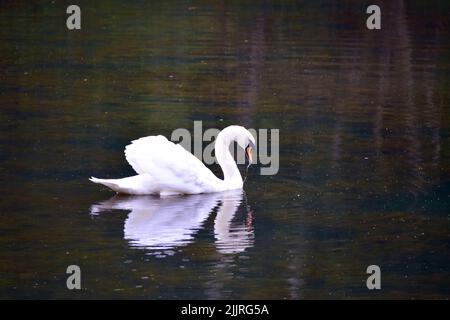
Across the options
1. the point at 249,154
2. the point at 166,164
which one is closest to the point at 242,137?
the point at 249,154

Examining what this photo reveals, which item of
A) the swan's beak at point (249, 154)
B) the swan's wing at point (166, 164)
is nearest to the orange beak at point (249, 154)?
the swan's beak at point (249, 154)

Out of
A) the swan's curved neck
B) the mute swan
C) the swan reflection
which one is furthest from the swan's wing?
the swan's curved neck

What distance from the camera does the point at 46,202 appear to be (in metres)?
14.5

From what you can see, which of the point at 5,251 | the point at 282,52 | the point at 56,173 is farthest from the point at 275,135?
the point at 282,52

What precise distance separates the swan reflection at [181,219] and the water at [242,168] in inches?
1.2

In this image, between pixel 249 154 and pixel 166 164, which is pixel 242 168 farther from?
pixel 166 164

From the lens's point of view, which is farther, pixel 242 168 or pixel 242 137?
pixel 242 168

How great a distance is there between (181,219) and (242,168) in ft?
10.0

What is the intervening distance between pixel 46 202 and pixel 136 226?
4.13ft

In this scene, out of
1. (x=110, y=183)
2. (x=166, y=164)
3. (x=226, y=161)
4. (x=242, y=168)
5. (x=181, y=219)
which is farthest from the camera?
(x=242, y=168)

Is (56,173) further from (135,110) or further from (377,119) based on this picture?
(377,119)

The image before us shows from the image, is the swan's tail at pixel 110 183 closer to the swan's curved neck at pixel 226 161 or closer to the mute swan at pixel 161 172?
the mute swan at pixel 161 172

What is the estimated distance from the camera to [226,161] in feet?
52.9

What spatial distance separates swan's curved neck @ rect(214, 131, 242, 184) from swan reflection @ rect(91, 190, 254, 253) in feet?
0.76
